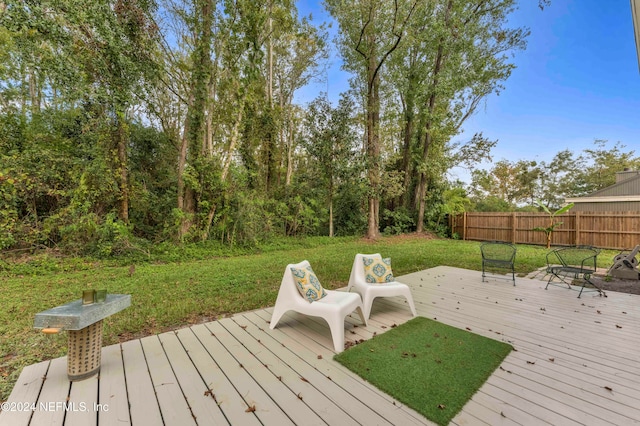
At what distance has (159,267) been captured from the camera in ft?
19.9

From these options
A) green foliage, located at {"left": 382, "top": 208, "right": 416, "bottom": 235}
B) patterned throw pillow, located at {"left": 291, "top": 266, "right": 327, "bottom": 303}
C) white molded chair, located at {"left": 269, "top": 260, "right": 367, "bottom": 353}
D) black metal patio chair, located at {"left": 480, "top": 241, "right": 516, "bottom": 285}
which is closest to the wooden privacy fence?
green foliage, located at {"left": 382, "top": 208, "right": 416, "bottom": 235}

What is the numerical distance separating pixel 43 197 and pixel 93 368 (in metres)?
6.80

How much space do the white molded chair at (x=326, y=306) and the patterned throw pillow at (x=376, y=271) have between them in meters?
0.61

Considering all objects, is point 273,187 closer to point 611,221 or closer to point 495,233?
point 495,233

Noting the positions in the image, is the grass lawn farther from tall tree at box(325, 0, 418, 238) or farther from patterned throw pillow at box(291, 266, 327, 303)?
tall tree at box(325, 0, 418, 238)

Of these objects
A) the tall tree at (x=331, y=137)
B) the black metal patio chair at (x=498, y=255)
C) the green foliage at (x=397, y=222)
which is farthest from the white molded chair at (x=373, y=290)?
the green foliage at (x=397, y=222)

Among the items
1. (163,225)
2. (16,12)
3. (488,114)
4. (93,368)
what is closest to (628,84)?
(488,114)

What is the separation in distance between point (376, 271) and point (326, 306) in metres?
1.22

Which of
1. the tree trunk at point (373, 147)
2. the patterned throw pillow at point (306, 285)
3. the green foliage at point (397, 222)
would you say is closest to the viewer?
the patterned throw pillow at point (306, 285)

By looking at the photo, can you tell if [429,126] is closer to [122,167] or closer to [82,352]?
[122,167]

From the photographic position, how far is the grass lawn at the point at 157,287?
2812 millimetres

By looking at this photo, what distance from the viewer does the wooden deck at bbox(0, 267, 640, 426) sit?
171 cm

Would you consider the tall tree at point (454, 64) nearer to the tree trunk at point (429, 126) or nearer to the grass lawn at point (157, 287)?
the tree trunk at point (429, 126)

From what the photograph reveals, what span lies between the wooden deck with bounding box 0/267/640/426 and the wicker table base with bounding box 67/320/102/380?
0.24ft
